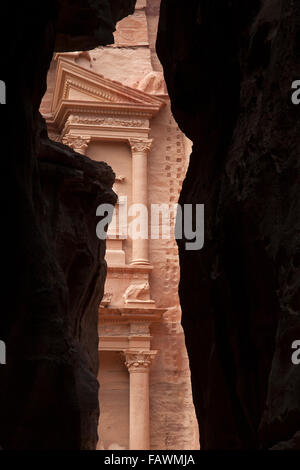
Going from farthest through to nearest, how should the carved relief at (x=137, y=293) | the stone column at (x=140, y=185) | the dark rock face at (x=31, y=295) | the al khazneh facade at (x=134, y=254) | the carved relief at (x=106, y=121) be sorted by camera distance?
1. the carved relief at (x=106, y=121)
2. the stone column at (x=140, y=185)
3. the carved relief at (x=137, y=293)
4. the al khazneh facade at (x=134, y=254)
5. the dark rock face at (x=31, y=295)

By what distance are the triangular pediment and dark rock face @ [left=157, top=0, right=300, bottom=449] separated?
998 cm

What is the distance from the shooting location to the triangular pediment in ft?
53.8

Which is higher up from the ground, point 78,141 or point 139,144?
point 139,144

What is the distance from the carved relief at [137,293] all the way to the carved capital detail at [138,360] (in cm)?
102

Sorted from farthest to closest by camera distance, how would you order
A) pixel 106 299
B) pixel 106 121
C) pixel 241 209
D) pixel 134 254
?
pixel 106 121, pixel 134 254, pixel 106 299, pixel 241 209

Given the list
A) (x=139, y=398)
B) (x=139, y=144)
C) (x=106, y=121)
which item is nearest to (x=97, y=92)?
(x=106, y=121)

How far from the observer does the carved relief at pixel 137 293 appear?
15.4 m

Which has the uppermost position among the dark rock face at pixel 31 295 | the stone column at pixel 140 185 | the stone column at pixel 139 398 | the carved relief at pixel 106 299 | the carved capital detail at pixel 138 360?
the stone column at pixel 140 185

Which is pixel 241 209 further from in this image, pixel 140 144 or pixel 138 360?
pixel 140 144

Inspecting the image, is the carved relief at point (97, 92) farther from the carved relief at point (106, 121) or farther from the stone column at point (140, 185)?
the stone column at point (140, 185)

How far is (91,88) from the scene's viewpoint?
54.2 feet

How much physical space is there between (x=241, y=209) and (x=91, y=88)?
488 inches

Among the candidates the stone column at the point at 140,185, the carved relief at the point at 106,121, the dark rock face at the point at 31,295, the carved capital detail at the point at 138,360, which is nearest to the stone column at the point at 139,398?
the carved capital detail at the point at 138,360
